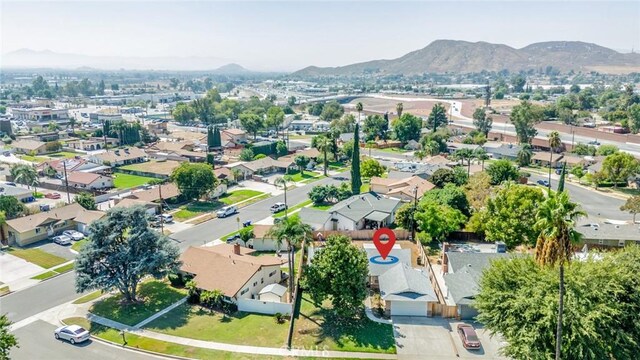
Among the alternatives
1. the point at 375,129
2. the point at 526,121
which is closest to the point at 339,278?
the point at 375,129

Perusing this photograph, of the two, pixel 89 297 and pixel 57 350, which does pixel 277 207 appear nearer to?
pixel 89 297

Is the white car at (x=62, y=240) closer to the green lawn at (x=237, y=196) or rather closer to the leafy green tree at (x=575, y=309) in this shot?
the green lawn at (x=237, y=196)

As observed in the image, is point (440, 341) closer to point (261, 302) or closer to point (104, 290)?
point (261, 302)

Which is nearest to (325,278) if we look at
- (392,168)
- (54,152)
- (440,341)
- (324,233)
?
(440,341)

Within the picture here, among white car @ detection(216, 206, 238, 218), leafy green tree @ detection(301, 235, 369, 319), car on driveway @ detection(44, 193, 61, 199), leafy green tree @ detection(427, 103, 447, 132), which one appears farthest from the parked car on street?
leafy green tree @ detection(427, 103, 447, 132)

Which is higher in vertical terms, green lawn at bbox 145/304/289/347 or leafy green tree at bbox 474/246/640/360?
leafy green tree at bbox 474/246/640/360

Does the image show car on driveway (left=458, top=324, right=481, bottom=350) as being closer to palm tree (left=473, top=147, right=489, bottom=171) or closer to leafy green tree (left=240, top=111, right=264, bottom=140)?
palm tree (left=473, top=147, right=489, bottom=171)
